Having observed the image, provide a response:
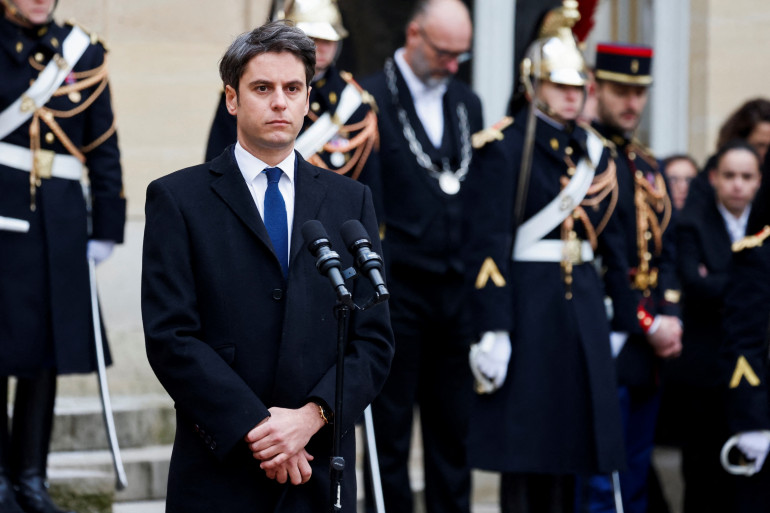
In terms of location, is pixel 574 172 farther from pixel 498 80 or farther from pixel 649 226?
pixel 498 80

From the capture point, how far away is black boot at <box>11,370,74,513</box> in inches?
214

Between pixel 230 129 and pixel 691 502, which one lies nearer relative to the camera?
pixel 230 129

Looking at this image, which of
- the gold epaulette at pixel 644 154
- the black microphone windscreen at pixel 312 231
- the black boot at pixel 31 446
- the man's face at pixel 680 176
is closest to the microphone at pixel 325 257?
the black microphone windscreen at pixel 312 231

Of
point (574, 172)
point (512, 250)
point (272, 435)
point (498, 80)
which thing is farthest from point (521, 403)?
point (498, 80)

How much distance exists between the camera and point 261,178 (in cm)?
380

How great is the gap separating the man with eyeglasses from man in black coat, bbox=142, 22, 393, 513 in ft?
7.01

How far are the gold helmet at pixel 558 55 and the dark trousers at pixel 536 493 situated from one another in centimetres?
160

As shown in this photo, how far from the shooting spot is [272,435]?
354 centimetres

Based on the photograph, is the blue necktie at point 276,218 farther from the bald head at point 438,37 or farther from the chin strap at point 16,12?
the bald head at point 438,37

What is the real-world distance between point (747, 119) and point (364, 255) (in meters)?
4.92

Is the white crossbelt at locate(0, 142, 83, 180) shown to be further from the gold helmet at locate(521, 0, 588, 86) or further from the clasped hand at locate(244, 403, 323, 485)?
the clasped hand at locate(244, 403, 323, 485)

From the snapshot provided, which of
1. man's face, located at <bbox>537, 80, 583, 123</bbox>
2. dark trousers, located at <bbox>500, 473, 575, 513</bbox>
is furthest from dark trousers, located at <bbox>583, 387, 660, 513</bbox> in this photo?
man's face, located at <bbox>537, 80, 583, 123</bbox>

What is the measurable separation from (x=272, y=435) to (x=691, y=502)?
13.4 feet

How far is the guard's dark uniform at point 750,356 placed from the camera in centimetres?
525
